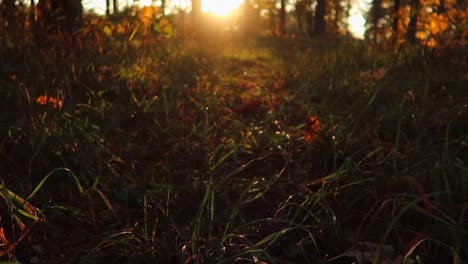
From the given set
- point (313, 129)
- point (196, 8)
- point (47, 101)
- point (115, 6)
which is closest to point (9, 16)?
point (115, 6)

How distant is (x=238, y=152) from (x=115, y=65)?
205 centimetres

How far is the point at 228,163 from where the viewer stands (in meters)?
2.64

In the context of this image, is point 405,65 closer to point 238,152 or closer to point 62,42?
point 238,152

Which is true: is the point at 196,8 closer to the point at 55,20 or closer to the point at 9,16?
the point at 55,20

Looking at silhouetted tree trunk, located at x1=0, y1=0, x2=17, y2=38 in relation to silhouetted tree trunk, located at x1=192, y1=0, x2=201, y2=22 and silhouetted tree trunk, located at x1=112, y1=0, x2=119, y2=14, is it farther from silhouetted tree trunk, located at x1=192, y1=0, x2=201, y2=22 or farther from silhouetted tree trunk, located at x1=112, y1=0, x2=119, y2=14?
silhouetted tree trunk, located at x1=192, y1=0, x2=201, y2=22

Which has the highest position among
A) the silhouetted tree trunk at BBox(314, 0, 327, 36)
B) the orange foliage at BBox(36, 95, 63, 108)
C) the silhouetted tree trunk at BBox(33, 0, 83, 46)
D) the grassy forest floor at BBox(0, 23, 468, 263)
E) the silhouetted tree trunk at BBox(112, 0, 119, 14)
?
the silhouetted tree trunk at BBox(314, 0, 327, 36)

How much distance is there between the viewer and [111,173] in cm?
246

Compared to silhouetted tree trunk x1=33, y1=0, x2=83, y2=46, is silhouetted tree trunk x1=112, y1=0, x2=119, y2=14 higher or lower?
higher

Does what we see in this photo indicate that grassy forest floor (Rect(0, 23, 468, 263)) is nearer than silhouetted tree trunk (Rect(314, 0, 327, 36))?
Yes

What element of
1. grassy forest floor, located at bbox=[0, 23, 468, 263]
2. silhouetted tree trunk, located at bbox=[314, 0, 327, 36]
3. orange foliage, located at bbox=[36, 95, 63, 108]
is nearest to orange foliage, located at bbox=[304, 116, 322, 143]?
grassy forest floor, located at bbox=[0, 23, 468, 263]

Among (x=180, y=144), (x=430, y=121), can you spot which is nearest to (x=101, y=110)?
(x=180, y=144)

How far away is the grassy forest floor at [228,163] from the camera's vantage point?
1708mm

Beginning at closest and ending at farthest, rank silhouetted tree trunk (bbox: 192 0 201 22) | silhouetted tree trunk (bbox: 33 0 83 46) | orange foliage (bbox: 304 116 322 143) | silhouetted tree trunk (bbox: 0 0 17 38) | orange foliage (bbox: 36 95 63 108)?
orange foliage (bbox: 304 116 322 143) < orange foliage (bbox: 36 95 63 108) < silhouetted tree trunk (bbox: 33 0 83 46) < silhouetted tree trunk (bbox: 0 0 17 38) < silhouetted tree trunk (bbox: 192 0 201 22)

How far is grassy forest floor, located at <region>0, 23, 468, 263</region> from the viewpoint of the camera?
5.60ft
